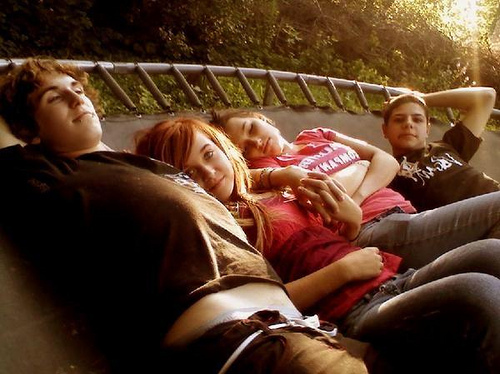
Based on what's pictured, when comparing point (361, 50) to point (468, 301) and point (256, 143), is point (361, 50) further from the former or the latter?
point (468, 301)

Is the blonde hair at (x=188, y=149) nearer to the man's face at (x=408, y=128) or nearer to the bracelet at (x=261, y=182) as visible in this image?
the bracelet at (x=261, y=182)

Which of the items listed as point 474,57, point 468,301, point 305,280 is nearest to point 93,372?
point 305,280

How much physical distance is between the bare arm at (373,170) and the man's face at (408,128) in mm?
212

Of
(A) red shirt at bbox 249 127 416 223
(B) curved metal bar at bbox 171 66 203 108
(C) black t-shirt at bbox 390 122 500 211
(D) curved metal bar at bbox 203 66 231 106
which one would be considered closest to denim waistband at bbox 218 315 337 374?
(A) red shirt at bbox 249 127 416 223

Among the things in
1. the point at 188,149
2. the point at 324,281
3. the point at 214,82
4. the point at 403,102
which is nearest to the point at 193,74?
the point at 214,82

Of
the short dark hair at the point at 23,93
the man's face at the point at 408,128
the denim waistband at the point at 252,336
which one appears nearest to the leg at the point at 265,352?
the denim waistband at the point at 252,336

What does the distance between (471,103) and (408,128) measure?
32cm

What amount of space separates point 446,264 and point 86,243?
621mm

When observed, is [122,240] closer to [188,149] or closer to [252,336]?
[252,336]

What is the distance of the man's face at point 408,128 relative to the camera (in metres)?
1.84

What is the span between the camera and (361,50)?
20.1 ft

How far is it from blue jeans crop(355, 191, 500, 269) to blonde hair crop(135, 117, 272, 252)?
0.29 m

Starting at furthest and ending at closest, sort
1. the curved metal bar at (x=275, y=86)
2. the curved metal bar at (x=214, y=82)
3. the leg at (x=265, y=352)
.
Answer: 1. the curved metal bar at (x=275, y=86)
2. the curved metal bar at (x=214, y=82)
3. the leg at (x=265, y=352)

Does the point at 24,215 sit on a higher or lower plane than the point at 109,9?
higher
